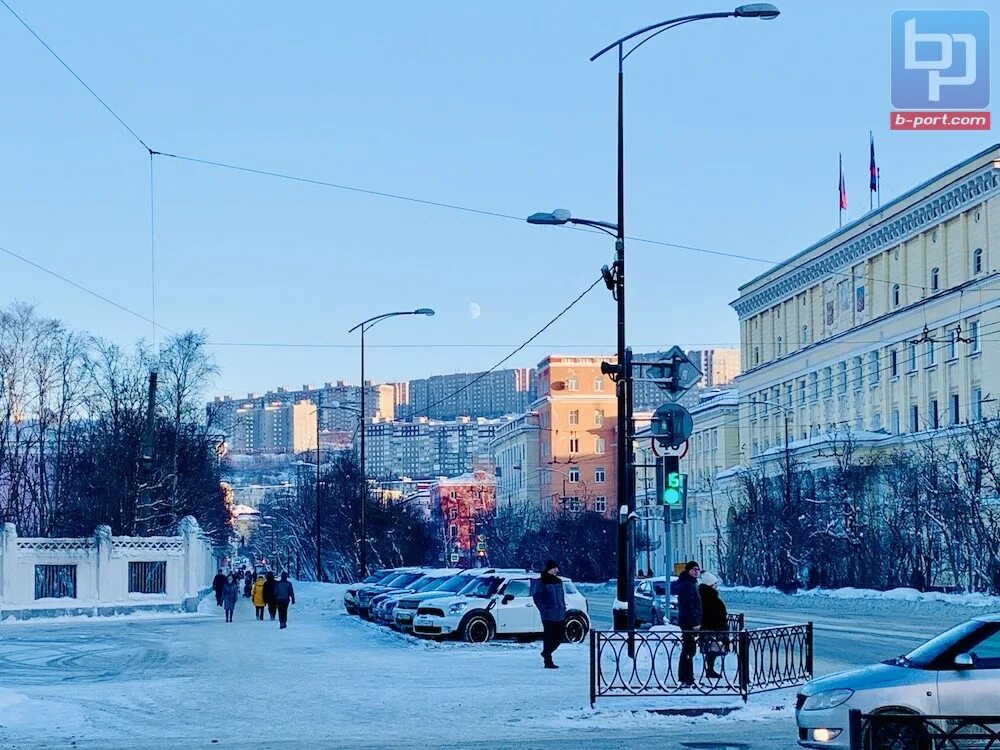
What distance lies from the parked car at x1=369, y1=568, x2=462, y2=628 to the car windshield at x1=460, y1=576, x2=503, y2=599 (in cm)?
540

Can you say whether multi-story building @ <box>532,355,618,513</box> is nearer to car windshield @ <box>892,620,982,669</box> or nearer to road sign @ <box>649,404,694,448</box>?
road sign @ <box>649,404,694,448</box>

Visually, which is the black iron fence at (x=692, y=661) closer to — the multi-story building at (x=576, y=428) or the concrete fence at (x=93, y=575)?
the concrete fence at (x=93, y=575)

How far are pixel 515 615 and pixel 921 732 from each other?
23238 millimetres

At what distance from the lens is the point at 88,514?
7481 cm

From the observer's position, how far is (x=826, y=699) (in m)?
12.9

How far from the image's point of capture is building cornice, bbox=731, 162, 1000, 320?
6888 cm

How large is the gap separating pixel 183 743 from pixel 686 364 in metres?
10.0

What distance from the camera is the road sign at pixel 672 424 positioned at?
2158 cm

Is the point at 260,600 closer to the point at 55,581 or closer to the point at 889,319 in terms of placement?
the point at 55,581

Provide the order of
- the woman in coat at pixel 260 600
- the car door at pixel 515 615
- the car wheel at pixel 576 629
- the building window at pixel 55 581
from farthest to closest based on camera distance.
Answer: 1. the building window at pixel 55 581
2. the woman in coat at pixel 260 600
3. the car door at pixel 515 615
4. the car wheel at pixel 576 629

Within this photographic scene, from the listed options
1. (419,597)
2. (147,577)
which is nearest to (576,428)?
(147,577)

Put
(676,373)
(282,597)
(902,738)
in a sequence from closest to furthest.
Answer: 1. (902,738)
2. (676,373)
3. (282,597)

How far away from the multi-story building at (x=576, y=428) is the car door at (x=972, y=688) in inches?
5348

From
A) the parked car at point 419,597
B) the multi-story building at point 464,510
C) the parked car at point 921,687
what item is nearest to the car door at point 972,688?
the parked car at point 921,687
